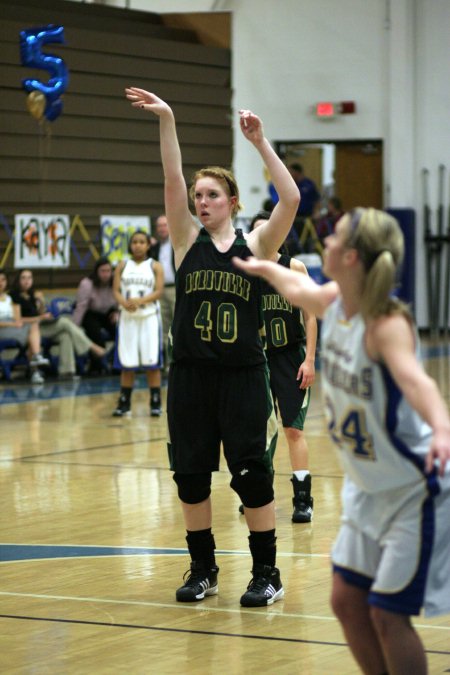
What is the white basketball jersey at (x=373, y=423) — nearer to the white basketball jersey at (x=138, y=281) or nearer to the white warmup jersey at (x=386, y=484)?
the white warmup jersey at (x=386, y=484)

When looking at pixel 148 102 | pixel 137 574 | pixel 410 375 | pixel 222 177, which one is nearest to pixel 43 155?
pixel 137 574

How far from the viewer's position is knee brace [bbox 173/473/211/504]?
17.6ft

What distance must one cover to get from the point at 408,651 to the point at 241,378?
2123 mm

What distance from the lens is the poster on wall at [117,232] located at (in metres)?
18.0

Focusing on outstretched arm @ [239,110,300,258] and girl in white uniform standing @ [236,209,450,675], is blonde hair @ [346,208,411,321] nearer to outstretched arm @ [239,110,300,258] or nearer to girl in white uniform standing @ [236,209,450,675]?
girl in white uniform standing @ [236,209,450,675]

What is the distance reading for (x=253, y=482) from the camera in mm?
5328

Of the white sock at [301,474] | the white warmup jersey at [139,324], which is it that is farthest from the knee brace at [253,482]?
the white warmup jersey at [139,324]

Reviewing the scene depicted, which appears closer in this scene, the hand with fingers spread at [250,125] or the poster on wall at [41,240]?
the hand with fingers spread at [250,125]

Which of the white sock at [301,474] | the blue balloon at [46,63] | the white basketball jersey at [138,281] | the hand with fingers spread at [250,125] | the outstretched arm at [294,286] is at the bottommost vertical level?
the white sock at [301,474]

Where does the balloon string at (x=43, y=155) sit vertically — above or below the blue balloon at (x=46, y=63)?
below

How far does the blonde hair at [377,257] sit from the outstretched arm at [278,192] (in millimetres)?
1622

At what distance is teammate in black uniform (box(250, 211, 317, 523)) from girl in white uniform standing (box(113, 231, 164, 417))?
16.3ft

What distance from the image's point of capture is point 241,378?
5.29 meters

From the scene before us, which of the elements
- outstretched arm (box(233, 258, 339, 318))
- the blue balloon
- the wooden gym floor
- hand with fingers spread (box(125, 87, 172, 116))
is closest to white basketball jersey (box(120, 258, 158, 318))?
the wooden gym floor
